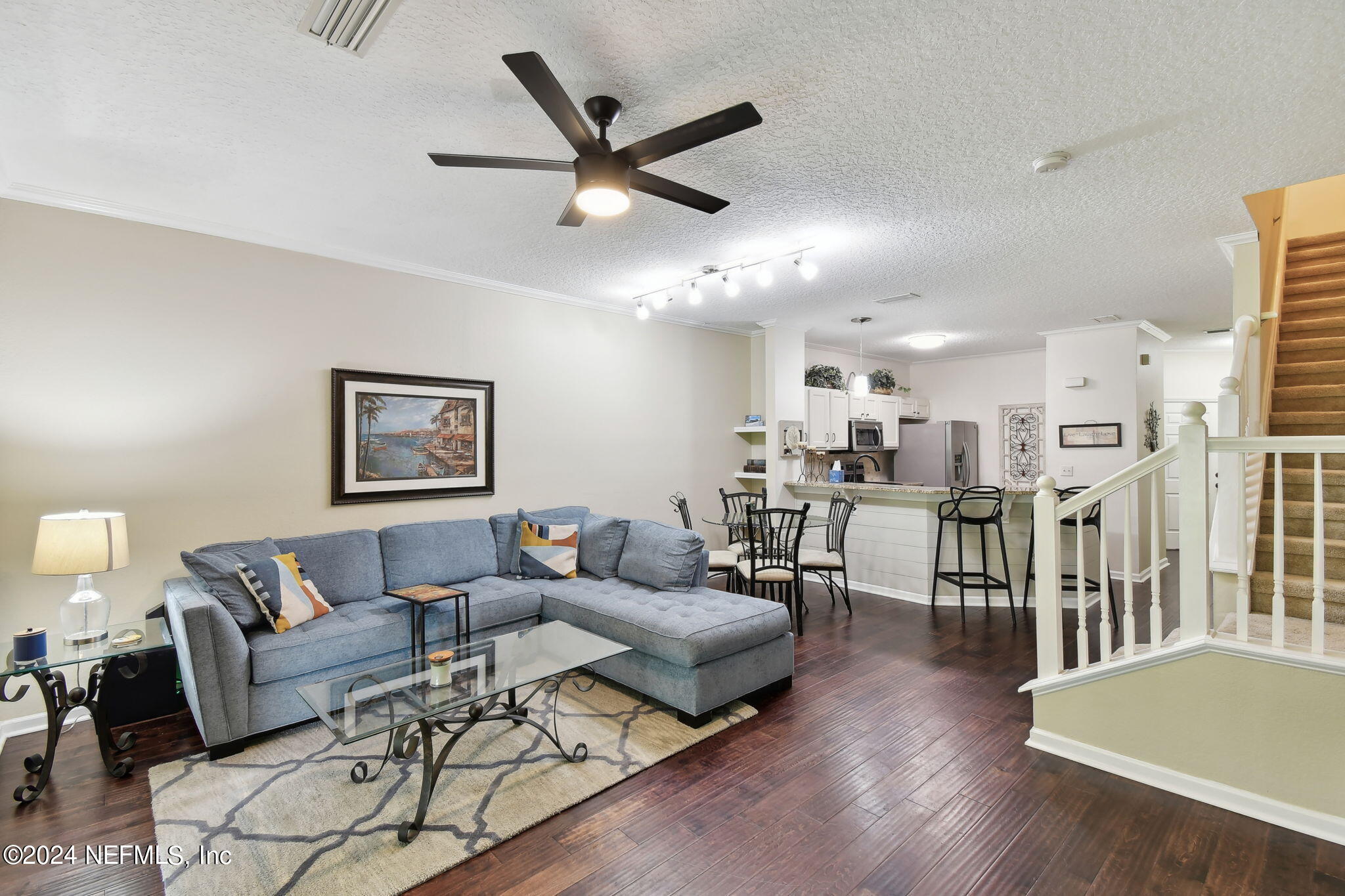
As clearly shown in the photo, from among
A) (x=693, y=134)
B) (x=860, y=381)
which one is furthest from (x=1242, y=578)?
(x=860, y=381)

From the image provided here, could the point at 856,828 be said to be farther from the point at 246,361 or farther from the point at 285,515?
the point at 246,361

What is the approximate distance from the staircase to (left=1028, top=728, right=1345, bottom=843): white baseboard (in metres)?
1.07

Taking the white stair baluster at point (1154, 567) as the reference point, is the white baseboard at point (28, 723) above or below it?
below

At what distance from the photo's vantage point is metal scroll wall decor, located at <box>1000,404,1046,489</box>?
7.74m

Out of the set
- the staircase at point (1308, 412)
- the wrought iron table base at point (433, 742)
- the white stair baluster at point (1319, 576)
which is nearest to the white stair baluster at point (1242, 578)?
the white stair baluster at point (1319, 576)

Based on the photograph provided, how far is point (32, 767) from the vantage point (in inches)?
101

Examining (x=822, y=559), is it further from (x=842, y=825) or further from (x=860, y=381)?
(x=842, y=825)

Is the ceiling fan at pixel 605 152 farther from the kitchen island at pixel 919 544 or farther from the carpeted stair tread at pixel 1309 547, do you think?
the kitchen island at pixel 919 544

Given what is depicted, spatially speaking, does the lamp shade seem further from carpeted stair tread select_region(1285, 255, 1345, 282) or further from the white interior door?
the white interior door

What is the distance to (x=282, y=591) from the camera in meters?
3.14

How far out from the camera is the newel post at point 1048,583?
2.69 metres

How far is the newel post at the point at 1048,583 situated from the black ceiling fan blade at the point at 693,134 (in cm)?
207

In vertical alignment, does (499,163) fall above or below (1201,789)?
above

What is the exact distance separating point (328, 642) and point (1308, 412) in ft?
19.9
